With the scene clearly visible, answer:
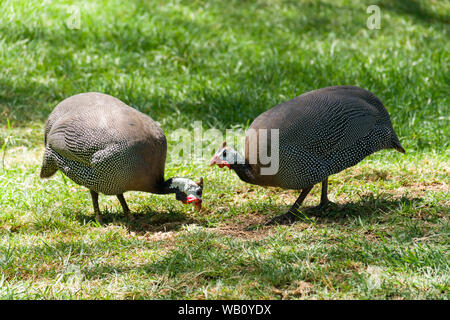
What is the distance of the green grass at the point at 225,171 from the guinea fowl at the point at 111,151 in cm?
28

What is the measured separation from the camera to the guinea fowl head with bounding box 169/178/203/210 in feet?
13.7

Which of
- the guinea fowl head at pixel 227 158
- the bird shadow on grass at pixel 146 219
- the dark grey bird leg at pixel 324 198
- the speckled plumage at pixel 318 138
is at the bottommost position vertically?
the bird shadow on grass at pixel 146 219

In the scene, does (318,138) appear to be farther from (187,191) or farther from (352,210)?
(187,191)

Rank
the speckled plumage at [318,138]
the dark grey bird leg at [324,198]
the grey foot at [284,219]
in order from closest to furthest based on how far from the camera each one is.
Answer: the speckled plumage at [318,138]
the grey foot at [284,219]
the dark grey bird leg at [324,198]

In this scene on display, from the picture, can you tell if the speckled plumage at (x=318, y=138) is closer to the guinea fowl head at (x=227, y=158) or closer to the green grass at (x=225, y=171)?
the guinea fowl head at (x=227, y=158)

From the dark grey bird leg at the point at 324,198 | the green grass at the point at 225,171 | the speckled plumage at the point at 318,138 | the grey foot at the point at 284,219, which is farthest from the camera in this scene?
the dark grey bird leg at the point at 324,198

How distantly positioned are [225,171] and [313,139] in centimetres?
137

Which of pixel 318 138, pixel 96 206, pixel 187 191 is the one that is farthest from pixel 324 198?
pixel 96 206

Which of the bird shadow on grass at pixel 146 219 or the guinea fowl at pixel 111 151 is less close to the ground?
the guinea fowl at pixel 111 151

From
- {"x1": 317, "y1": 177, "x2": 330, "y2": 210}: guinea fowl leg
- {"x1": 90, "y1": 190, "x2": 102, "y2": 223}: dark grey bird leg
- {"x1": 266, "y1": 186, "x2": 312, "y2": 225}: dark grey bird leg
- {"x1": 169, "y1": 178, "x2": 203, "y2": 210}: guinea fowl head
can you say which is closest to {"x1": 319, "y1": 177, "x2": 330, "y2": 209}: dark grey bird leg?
{"x1": 317, "y1": 177, "x2": 330, "y2": 210}: guinea fowl leg

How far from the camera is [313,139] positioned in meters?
3.98

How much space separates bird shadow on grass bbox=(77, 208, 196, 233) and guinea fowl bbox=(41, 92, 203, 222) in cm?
9

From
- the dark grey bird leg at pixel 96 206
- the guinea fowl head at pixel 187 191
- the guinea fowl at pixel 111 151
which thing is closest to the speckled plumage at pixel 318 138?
the guinea fowl head at pixel 187 191

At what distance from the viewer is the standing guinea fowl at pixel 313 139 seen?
3.99 meters
